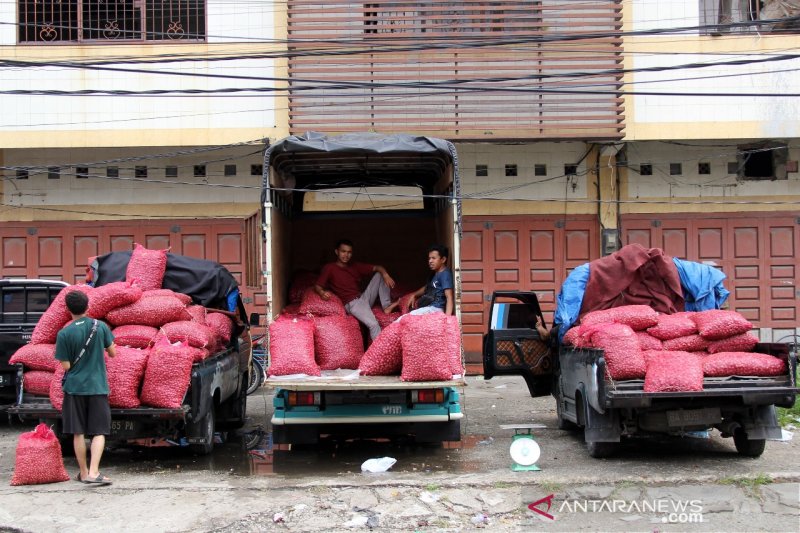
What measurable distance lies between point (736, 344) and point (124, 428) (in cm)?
565

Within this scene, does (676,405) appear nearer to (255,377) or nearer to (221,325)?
(221,325)

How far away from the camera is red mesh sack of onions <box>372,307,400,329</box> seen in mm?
9867

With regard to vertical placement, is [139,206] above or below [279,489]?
above

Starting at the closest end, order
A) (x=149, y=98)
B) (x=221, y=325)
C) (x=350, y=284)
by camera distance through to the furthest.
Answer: (x=221, y=325) < (x=350, y=284) < (x=149, y=98)

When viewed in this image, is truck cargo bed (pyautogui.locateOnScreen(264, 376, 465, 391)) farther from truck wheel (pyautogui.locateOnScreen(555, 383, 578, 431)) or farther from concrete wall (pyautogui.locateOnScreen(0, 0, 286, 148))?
concrete wall (pyautogui.locateOnScreen(0, 0, 286, 148))

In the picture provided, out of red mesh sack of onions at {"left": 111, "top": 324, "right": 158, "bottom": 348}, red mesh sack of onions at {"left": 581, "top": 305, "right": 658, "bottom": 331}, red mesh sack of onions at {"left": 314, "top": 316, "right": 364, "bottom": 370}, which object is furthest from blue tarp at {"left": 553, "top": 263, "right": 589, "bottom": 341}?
red mesh sack of onions at {"left": 111, "top": 324, "right": 158, "bottom": 348}

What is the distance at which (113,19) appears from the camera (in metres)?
15.2

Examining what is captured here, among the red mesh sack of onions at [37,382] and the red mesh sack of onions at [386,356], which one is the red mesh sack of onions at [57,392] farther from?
the red mesh sack of onions at [386,356]

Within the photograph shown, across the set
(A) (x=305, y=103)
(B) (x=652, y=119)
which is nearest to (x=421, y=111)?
(A) (x=305, y=103)

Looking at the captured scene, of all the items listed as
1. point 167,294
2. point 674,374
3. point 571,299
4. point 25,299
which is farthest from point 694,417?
point 25,299

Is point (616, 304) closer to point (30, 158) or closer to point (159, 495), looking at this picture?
point (159, 495)

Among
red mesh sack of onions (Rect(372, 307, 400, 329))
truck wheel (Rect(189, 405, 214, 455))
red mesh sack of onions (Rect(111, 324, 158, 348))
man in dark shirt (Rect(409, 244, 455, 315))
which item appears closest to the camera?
red mesh sack of onions (Rect(111, 324, 158, 348))

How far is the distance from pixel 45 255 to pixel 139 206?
194cm

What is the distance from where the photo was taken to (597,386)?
297 inches
